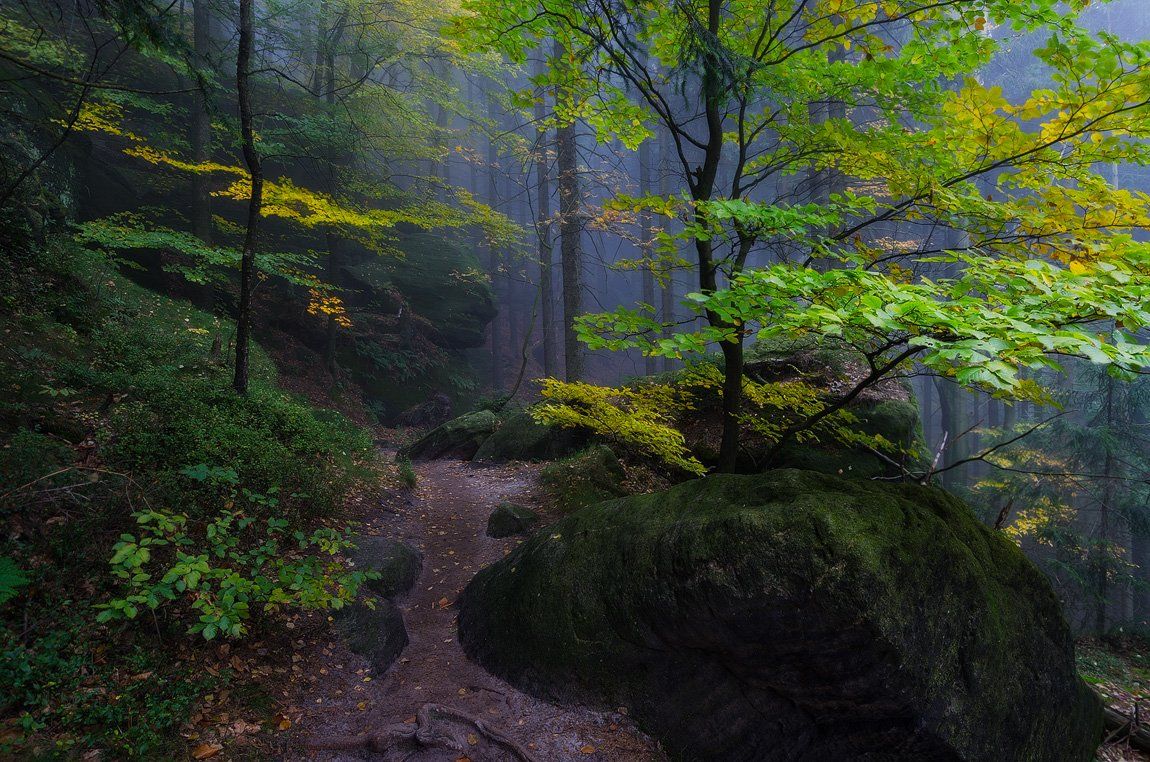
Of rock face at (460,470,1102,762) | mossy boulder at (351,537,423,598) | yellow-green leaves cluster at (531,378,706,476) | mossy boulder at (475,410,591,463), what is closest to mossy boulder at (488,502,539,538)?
mossy boulder at (351,537,423,598)

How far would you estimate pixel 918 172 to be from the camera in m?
4.34

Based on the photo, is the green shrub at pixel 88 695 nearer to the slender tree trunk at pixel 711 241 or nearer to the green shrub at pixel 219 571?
the green shrub at pixel 219 571

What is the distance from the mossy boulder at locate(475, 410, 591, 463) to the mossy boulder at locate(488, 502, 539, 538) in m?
3.01

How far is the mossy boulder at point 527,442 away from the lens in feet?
34.6

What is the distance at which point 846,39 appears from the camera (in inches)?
181

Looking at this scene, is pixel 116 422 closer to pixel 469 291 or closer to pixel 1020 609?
pixel 1020 609

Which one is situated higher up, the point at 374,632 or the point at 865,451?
the point at 865,451

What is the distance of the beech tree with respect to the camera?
2.72 metres

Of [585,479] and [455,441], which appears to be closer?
[585,479]

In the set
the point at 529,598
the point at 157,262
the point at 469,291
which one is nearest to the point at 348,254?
the point at 469,291

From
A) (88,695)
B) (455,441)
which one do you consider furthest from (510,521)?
(455,441)

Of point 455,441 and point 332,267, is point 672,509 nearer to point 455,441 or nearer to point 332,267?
point 455,441

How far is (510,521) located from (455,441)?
5683 millimetres

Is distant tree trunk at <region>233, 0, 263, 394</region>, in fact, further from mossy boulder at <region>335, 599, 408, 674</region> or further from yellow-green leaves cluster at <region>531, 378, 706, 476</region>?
yellow-green leaves cluster at <region>531, 378, 706, 476</region>
